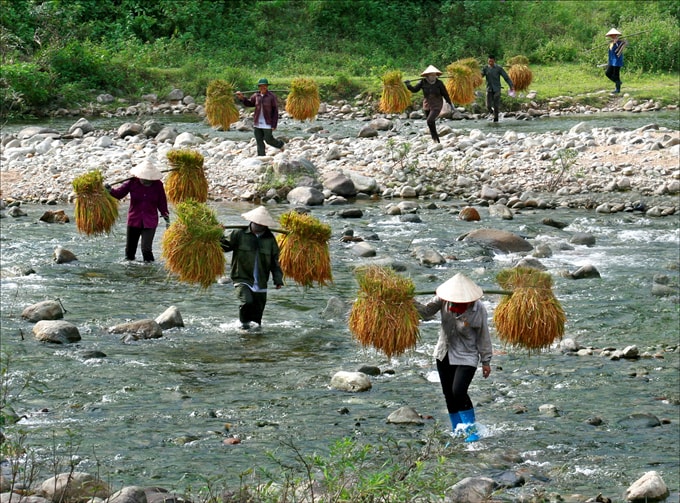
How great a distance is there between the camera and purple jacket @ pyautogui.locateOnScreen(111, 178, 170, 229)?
12.5 metres

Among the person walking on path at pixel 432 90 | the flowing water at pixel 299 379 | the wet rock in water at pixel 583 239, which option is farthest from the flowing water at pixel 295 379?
the person walking on path at pixel 432 90

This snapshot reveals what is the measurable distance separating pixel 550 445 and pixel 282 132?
1522 centimetres

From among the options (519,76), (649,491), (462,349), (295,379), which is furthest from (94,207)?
(519,76)

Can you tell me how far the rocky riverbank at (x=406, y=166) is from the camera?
56.3 feet

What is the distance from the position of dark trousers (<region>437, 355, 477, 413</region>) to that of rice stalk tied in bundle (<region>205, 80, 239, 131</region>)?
38.3 feet

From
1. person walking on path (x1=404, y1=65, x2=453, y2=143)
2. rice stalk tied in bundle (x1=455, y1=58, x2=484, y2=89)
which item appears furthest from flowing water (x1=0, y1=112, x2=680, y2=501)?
rice stalk tied in bundle (x1=455, y1=58, x2=484, y2=89)

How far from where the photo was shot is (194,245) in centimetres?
1016

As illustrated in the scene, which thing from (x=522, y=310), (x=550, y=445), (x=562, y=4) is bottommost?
(x=550, y=445)

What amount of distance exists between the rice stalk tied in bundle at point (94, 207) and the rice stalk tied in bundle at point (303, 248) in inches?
112

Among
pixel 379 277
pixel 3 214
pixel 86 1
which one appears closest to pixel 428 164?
→ pixel 3 214

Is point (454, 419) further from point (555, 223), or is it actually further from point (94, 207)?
point (555, 223)

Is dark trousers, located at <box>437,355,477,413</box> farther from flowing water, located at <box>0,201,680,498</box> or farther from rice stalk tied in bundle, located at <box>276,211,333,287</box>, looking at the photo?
rice stalk tied in bundle, located at <box>276,211,333,287</box>

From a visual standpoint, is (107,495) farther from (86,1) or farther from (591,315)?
(86,1)

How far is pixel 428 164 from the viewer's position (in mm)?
18422
